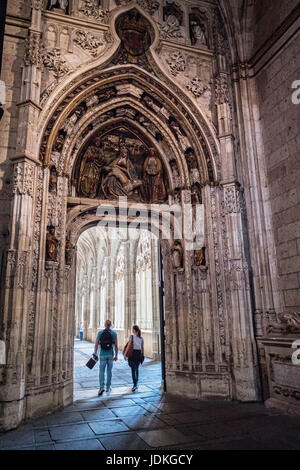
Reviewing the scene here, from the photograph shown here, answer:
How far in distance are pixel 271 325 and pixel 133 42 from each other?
689cm

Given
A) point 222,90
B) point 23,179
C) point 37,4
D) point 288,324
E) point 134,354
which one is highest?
point 37,4

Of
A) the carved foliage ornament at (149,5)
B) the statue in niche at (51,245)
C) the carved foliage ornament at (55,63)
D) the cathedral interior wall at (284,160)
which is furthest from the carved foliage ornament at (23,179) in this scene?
the carved foliage ornament at (149,5)

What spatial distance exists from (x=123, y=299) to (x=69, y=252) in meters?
10.9

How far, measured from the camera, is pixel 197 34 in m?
8.84

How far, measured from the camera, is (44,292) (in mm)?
6281

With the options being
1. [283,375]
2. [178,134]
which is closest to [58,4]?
[178,134]

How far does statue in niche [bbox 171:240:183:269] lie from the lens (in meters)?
7.79

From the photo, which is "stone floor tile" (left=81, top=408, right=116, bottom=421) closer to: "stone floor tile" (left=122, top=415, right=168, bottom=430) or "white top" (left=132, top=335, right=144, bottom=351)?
"stone floor tile" (left=122, top=415, right=168, bottom=430)

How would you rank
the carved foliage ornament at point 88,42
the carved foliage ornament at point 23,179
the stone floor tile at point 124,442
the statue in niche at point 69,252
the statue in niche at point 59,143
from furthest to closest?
the carved foliage ornament at point 88,42 < the statue in niche at point 59,143 < the statue in niche at point 69,252 < the carved foliage ornament at point 23,179 < the stone floor tile at point 124,442

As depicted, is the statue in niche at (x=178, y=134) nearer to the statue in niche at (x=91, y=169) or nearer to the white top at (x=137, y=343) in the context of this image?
the statue in niche at (x=91, y=169)

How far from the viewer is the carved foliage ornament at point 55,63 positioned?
724cm

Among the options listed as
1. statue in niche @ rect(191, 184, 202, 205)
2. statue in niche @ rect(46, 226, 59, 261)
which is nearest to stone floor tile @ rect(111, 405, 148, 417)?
statue in niche @ rect(46, 226, 59, 261)

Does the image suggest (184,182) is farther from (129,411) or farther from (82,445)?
(82,445)

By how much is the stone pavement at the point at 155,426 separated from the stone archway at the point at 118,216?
50 cm
